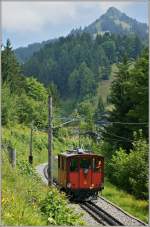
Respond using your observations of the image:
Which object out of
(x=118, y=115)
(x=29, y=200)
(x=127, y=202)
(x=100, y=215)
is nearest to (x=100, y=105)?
(x=118, y=115)

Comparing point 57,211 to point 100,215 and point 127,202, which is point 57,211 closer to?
point 100,215

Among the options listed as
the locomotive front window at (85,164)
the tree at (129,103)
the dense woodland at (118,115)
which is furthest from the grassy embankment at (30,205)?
the tree at (129,103)

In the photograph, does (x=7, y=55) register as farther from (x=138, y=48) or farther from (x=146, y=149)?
(x=138, y=48)

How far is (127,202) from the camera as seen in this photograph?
62.2 feet

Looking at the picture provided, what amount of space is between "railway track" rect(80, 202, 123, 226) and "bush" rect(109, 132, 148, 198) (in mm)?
2441

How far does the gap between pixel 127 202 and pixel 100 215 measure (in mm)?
4446

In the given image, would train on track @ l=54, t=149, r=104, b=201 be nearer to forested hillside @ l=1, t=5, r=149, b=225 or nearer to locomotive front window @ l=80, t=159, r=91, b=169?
locomotive front window @ l=80, t=159, r=91, b=169

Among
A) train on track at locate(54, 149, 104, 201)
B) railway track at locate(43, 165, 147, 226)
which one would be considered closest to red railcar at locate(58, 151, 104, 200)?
train on track at locate(54, 149, 104, 201)

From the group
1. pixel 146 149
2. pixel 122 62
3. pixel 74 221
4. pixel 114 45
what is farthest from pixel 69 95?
pixel 74 221

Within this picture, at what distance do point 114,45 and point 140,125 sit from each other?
129 meters

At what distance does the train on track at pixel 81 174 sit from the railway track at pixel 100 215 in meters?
1.18

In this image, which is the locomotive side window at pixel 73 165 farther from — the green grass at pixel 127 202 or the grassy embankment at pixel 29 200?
A: the green grass at pixel 127 202

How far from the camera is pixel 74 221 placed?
10.2 metres

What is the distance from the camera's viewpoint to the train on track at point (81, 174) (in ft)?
62.7
